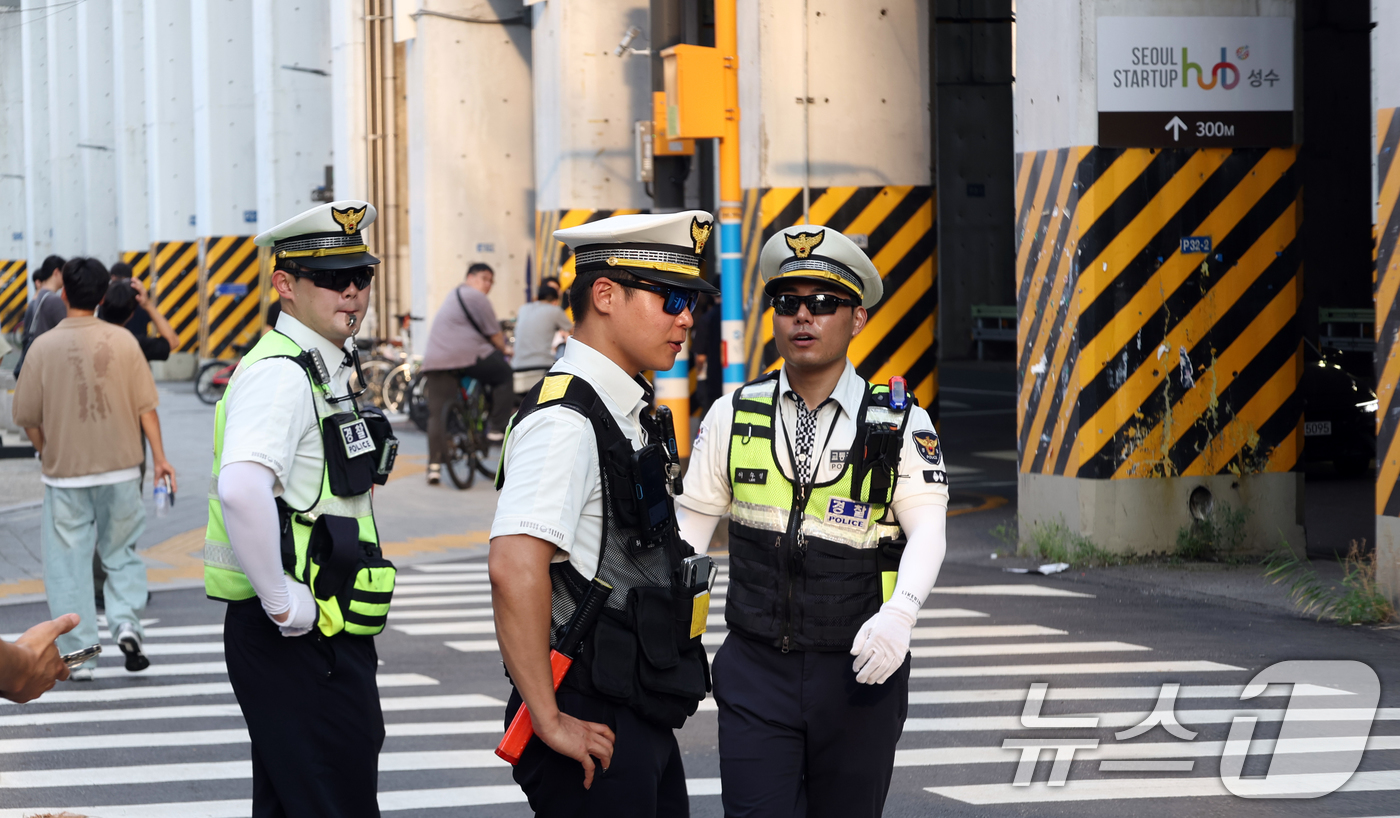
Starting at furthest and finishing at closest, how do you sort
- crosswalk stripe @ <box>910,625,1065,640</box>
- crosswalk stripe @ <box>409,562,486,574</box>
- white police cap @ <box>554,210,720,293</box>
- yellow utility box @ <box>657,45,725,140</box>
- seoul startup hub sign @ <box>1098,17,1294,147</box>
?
crosswalk stripe @ <box>409,562,486,574</box> → yellow utility box @ <box>657,45,725,140</box> → seoul startup hub sign @ <box>1098,17,1294,147</box> → crosswalk stripe @ <box>910,625,1065,640</box> → white police cap @ <box>554,210,720,293</box>

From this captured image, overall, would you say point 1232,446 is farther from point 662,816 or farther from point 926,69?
point 662,816

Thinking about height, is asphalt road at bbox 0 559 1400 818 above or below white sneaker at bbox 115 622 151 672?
below

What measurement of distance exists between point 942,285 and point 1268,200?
27077 mm

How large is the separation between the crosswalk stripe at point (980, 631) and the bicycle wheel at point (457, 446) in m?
7.60

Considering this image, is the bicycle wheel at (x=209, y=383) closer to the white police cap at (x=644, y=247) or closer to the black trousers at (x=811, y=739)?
the black trousers at (x=811, y=739)

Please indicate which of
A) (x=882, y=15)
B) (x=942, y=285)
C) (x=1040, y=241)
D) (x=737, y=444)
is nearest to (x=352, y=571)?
(x=737, y=444)

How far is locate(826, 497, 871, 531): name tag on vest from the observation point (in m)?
4.45

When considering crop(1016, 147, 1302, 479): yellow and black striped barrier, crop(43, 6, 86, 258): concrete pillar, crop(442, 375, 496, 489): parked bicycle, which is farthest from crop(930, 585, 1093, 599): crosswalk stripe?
crop(43, 6, 86, 258): concrete pillar

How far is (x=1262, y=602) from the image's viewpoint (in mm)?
10078

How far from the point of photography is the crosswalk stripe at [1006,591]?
10.6 m

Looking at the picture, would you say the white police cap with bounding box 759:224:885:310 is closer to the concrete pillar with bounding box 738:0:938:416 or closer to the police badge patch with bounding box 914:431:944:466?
the police badge patch with bounding box 914:431:944:466

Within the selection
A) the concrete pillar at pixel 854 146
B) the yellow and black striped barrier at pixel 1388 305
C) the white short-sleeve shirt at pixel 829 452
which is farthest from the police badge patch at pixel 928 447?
the concrete pillar at pixel 854 146

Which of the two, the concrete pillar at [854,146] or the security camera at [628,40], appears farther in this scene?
the security camera at [628,40]

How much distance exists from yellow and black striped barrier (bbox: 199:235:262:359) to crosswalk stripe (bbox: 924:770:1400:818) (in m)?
28.3
